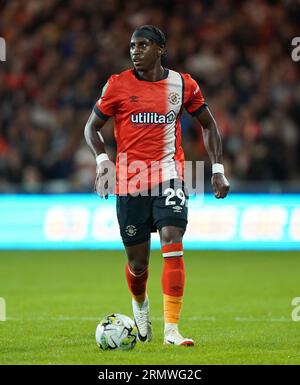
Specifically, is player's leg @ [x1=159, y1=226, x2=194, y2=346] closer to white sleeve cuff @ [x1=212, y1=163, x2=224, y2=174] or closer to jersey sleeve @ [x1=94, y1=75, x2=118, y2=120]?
white sleeve cuff @ [x1=212, y1=163, x2=224, y2=174]

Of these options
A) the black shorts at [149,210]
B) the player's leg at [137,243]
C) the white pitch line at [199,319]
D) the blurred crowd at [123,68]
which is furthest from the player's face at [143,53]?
the blurred crowd at [123,68]

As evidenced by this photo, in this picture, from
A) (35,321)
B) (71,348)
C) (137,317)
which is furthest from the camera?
(35,321)

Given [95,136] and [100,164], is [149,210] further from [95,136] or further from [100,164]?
[95,136]

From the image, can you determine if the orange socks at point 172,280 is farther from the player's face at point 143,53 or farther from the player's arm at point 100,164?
the player's face at point 143,53

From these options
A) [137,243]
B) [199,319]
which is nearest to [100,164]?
[137,243]

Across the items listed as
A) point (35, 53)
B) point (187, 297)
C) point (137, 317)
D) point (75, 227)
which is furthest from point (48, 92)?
point (137, 317)

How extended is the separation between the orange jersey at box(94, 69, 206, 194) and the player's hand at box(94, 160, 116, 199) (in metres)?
0.21

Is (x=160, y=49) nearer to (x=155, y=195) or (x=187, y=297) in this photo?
(x=155, y=195)

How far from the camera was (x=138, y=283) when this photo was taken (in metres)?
8.23

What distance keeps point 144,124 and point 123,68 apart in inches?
437

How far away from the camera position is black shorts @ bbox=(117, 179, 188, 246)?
25.9 ft

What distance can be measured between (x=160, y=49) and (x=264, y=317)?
3.00m

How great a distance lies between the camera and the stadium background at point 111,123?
16469mm

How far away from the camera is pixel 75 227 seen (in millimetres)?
17031
